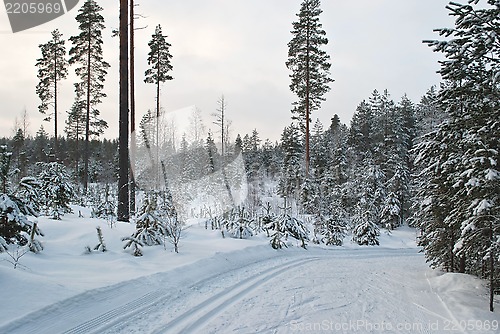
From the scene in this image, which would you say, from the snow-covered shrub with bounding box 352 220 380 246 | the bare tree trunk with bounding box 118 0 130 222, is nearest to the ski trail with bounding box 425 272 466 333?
the bare tree trunk with bounding box 118 0 130 222

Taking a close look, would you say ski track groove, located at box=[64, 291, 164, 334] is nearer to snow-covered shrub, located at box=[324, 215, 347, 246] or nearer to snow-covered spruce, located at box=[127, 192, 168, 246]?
snow-covered spruce, located at box=[127, 192, 168, 246]

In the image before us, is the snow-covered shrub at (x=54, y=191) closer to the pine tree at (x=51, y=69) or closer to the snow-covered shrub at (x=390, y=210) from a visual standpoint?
the pine tree at (x=51, y=69)

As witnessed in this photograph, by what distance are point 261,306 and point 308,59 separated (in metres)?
20.9

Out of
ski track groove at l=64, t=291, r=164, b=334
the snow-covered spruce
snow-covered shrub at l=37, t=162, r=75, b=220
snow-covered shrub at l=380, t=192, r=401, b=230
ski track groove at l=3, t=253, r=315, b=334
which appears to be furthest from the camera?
snow-covered shrub at l=380, t=192, r=401, b=230

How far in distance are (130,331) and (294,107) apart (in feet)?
72.9

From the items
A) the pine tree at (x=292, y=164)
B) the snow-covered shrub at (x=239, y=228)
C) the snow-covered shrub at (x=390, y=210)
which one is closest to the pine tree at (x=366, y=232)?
the snow-covered shrub at (x=239, y=228)

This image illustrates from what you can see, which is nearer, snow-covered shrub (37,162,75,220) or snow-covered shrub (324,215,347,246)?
snow-covered shrub (37,162,75,220)

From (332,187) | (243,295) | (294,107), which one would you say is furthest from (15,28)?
(332,187)

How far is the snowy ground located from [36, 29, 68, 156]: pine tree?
22.2 meters

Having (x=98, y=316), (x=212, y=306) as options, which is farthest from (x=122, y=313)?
(x=212, y=306)

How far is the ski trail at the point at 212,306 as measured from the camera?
191 inches

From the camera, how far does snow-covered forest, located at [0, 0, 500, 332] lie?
22.7 ft

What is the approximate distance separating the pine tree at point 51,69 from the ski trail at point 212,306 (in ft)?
82.9

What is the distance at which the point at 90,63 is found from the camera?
24.4m
